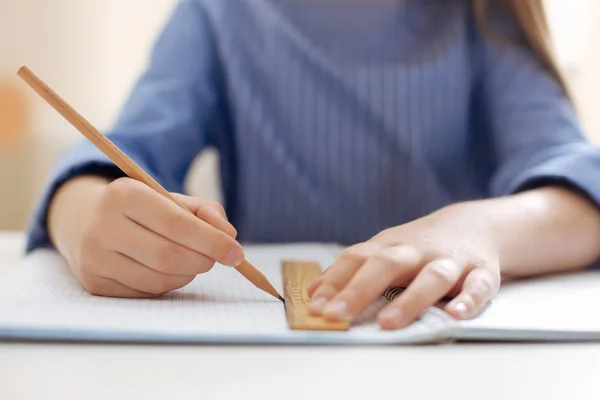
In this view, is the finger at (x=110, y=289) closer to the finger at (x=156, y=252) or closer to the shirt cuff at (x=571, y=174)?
the finger at (x=156, y=252)

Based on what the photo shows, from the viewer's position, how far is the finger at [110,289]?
0.26 metres

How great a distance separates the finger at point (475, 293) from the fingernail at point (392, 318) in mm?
23

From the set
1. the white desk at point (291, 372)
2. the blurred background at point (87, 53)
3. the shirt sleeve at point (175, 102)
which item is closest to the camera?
the white desk at point (291, 372)

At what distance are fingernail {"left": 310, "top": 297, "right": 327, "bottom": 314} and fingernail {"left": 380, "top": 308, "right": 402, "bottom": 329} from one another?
0.07ft

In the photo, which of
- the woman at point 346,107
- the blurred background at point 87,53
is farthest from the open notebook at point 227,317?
the blurred background at point 87,53

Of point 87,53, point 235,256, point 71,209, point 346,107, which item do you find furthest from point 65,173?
point 87,53

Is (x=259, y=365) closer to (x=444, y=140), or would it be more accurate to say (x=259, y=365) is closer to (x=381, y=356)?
(x=381, y=356)

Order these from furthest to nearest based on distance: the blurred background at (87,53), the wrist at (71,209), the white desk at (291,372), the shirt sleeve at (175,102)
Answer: the blurred background at (87,53) → the shirt sleeve at (175,102) → the wrist at (71,209) → the white desk at (291,372)

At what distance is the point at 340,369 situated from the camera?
19cm

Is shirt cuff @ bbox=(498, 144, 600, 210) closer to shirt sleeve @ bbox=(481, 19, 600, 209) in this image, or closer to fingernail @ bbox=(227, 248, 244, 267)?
shirt sleeve @ bbox=(481, 19, 600, 209)

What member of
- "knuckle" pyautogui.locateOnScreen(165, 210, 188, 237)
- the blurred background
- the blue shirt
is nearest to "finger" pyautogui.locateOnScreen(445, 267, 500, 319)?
"knuckle" pyautogui.locateOnScreen(165, 210, 188, 237)

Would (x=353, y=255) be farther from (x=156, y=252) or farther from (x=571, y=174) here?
(x=571, y=174)

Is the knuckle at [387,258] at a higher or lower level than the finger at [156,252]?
lower

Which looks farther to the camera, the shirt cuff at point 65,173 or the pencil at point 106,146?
the shirt cuff at point 65,173
